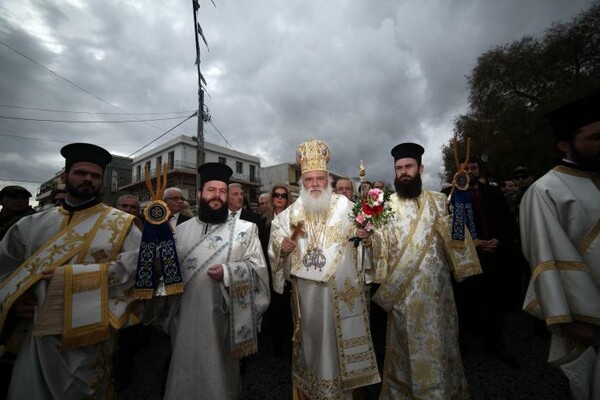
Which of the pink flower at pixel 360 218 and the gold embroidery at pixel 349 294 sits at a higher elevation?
the pink flower at pixel 360 218

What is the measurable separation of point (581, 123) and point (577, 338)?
148 centimetres

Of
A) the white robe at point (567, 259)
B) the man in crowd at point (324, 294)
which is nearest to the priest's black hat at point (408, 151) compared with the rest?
the man in crowd at point (324, 294)

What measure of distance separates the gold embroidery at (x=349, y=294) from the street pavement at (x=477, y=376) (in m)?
1.33

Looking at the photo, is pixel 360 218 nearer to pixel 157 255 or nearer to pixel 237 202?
pixel 157 255

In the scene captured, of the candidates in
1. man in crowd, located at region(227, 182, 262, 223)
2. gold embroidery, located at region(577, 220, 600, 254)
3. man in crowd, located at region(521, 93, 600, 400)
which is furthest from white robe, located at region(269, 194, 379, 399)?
man in crowd, located at region(227, 182, 262, 223)

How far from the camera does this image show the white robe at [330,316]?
9.18 feet

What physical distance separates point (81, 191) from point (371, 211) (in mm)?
2720

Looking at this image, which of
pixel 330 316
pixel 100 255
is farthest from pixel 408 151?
pixel 100 255

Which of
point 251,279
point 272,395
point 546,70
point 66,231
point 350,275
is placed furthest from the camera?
point 546,70

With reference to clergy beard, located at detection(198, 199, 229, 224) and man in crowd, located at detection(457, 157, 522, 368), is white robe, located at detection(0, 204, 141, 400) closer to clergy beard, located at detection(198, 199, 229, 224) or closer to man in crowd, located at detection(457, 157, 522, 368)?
clergy beard, located at detection(198, 199, 229, 224)

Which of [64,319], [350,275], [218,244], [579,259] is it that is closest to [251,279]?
[218,244]

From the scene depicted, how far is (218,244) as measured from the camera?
2973 mm

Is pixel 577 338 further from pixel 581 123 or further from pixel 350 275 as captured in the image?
pixel 350 275

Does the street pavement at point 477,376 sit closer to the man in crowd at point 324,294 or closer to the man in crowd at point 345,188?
the man in crowd at point 324,294
